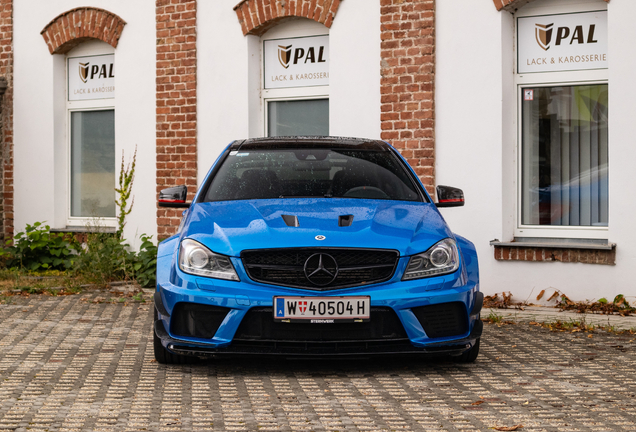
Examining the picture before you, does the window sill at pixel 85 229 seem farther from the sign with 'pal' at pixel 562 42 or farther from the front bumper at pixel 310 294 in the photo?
the front bumper at pixel 310 294

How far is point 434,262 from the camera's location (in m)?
5.11

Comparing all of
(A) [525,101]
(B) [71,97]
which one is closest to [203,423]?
(A) [525,101]

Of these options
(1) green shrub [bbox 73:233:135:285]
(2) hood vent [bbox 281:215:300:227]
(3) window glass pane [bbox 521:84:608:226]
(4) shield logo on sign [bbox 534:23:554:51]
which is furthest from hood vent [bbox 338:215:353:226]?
(1) green shrub [bbox 73:233:135:285]

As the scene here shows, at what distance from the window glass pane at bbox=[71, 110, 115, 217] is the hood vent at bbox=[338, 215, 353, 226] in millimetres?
7626

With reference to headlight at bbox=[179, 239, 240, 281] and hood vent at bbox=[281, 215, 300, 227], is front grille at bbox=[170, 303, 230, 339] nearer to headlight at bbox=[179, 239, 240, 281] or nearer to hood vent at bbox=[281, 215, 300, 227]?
headlight at bbox=[179, 239, 240, 281]

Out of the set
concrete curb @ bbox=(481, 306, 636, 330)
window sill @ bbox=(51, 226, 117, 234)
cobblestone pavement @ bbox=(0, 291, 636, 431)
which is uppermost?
window sill @ bbox=(51, 226, 117, 234)

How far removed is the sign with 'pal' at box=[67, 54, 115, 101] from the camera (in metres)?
12.3

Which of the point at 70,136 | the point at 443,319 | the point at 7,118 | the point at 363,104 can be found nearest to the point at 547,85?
the point at 363,104

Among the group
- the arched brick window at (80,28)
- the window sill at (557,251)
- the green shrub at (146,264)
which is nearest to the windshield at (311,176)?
the window sill at (557,251)

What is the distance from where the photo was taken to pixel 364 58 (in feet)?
33.0

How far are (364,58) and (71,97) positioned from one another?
4.94m

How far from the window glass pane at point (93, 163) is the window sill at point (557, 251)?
234 inches

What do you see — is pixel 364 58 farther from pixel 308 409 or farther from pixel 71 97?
pixel 308 409

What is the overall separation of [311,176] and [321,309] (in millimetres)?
1527
